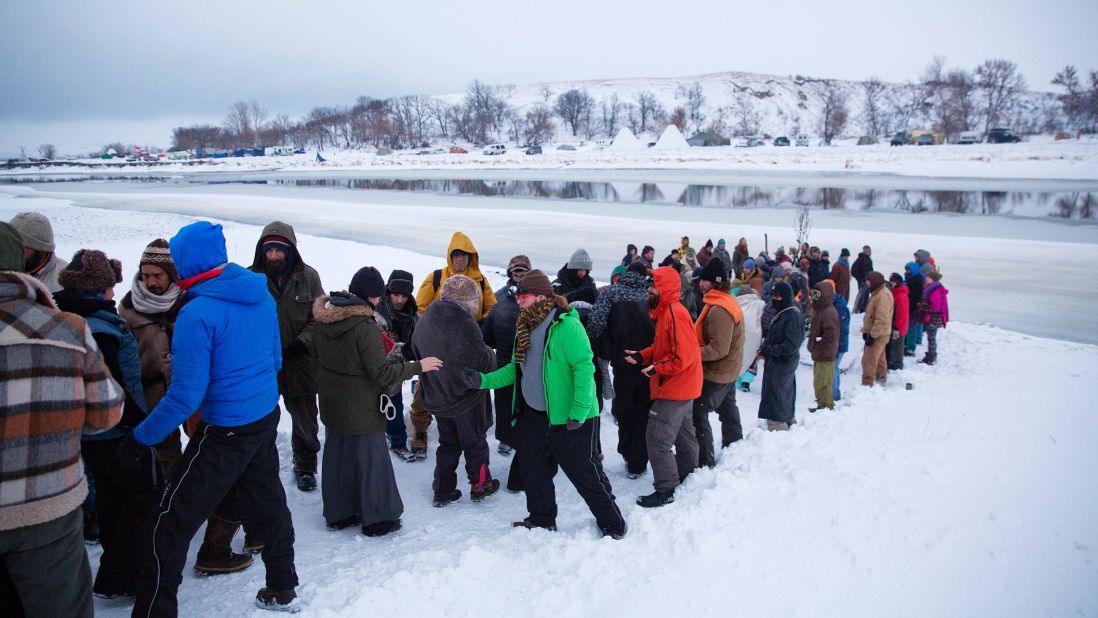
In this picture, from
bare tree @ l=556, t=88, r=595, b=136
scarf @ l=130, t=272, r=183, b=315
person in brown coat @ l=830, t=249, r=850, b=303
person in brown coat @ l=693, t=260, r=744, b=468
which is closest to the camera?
scarf @ l=130, t=272, r=183, b=315

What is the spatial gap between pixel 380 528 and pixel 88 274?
223cm

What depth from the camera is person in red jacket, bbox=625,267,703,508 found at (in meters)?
4.28

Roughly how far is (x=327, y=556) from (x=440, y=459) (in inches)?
40.9

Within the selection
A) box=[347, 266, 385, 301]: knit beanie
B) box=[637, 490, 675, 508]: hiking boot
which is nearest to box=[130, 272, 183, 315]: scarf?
box=[347, 266, 385, 301]: knit beanie

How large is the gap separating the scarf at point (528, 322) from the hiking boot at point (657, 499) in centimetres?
150

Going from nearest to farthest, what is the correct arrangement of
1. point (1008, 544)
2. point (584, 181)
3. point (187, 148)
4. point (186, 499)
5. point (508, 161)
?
point (186, 499)
point (1008, 544)
point (584, 181)
point (508, 161)
point (187, 148)

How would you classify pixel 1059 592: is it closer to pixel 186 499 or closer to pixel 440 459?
pixel 440 459

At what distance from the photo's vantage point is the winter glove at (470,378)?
4.19 metres

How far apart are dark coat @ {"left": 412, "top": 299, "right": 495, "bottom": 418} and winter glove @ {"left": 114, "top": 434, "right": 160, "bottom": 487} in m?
1.70

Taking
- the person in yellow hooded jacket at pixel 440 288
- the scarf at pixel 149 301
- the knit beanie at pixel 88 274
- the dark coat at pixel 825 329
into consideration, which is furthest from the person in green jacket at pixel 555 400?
the dark coat at pixel 825 329

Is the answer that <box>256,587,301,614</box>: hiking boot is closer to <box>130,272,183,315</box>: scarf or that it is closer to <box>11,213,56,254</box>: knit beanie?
<box>130,272,183,315</box>: scarf

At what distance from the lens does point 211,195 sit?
3138cm

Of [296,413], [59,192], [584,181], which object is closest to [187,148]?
[59,192]

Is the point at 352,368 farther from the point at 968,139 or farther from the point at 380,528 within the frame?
the point at 968,139
